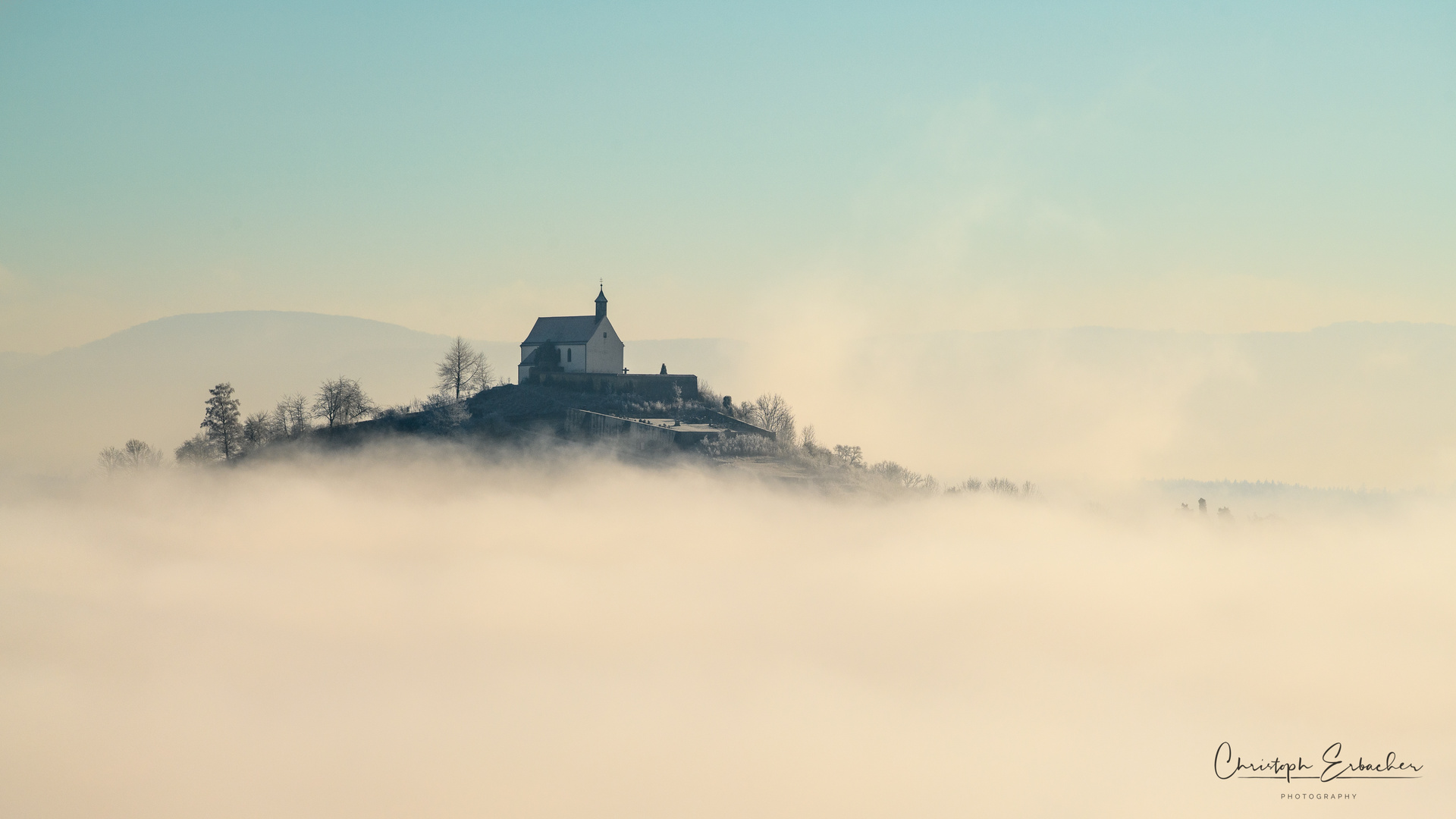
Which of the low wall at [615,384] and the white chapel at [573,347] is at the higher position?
the white chapel at [573,347]

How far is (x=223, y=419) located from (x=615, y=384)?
46.6 meters

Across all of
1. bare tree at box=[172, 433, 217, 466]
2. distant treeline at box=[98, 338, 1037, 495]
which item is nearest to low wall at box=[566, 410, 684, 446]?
distant treeline at box=[98, 338, 1037, 495]

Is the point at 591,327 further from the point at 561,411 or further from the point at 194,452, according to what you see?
the point at 194,452

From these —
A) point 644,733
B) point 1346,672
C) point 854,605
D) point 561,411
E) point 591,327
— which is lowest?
point 644,733

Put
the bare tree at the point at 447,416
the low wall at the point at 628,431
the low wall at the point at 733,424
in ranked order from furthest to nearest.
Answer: the low wall at the point at 733,424, the bare tree at the point at 447,416, the low wall at the point at 628,431

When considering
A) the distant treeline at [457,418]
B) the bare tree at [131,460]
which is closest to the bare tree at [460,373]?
the distant treeline at [457,418]

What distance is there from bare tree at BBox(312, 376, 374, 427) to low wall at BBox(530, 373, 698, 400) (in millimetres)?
23005

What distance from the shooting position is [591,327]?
107688mm

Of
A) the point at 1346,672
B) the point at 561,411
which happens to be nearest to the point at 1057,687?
the point at 1346,672

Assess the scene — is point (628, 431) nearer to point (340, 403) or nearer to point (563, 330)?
point (563, 330)

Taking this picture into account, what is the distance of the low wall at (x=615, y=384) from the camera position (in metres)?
106

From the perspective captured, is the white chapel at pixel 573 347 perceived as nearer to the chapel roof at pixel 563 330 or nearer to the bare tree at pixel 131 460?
the chapel roof at pixel 563 330

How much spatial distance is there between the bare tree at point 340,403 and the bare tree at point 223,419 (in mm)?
9392

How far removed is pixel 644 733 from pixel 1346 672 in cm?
14761
